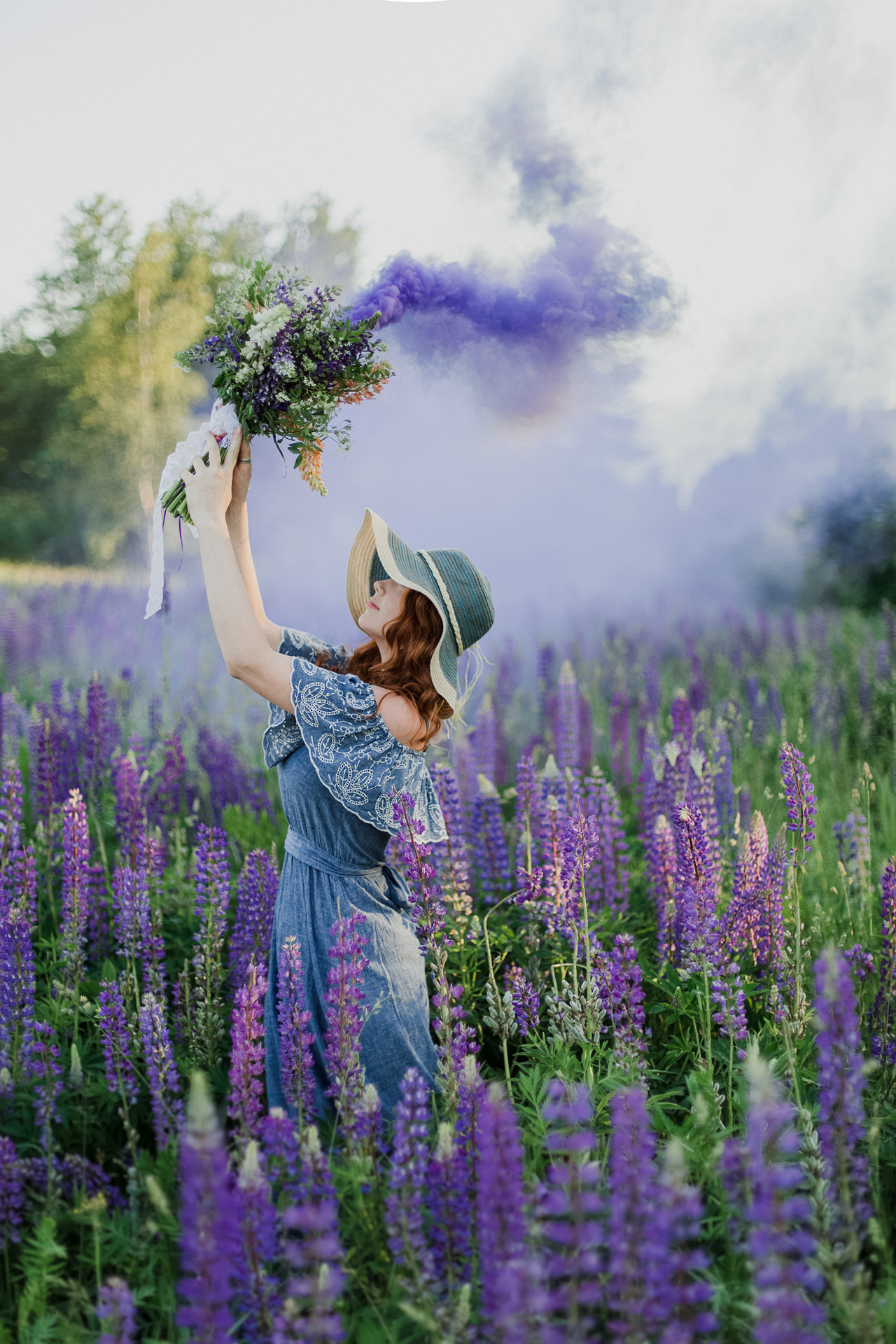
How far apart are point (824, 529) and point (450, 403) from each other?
13.0ft

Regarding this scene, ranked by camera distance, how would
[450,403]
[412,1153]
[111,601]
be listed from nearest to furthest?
1. [412,1153]
2. [450,403]
3. [111,601]

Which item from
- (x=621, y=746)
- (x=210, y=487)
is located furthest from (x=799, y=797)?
(x=621, y=746)

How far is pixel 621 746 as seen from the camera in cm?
554

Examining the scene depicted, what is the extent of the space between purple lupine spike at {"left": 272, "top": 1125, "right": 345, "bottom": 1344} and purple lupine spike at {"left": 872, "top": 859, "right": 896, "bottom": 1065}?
5.56 ft

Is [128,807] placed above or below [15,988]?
above

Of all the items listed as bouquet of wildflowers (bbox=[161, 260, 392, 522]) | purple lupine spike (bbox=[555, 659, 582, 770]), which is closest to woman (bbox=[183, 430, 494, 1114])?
bouquet of wildflowers (bbox=[161, 260, 392, 522])

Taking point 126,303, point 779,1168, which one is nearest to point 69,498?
point 126,303

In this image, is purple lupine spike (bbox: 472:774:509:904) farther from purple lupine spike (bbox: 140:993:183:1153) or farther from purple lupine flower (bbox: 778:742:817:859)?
purple lupine spike (bbox: 140:993:183:1153)

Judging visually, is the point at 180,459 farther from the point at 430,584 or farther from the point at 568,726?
the point at 568,726

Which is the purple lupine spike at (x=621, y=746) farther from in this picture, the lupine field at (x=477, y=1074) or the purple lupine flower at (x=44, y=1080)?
the purple lupine flower at (x=44, y=1080)

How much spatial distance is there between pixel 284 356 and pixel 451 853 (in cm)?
165

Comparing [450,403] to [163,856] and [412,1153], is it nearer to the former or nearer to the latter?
[163,856]

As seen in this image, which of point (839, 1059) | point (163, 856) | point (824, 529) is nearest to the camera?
point (839, 1059)

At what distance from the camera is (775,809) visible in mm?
4629
